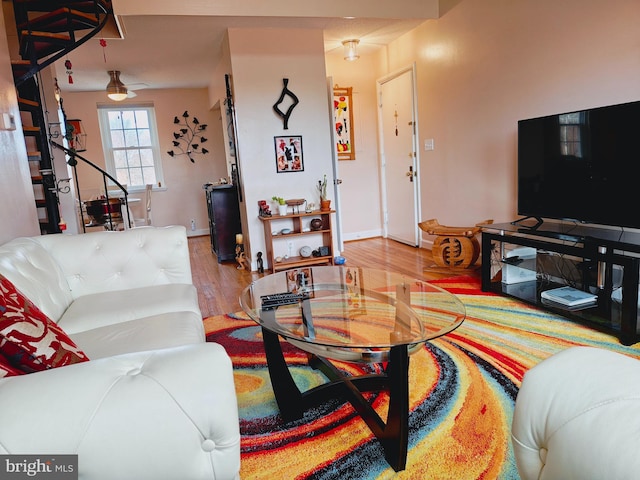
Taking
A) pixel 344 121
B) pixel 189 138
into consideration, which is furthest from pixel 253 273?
pixel 189 138

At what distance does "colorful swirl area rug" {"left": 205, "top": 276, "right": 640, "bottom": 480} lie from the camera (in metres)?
1.49

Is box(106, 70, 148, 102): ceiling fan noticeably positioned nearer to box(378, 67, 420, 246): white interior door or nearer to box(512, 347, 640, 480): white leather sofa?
box(378, 67, 420, 246): white interior door

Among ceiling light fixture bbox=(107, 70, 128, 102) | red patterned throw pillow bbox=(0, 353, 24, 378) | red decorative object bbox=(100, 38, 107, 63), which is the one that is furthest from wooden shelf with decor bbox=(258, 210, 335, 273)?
red patterned throw pillow bbox=(0, 353, 24, 378)

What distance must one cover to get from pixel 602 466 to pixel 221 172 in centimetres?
784

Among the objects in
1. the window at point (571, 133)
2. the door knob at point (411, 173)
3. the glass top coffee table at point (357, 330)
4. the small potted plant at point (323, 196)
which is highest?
the window at point (571, 133)

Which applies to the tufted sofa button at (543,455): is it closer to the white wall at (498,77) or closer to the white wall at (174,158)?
the white wall at (498,77)

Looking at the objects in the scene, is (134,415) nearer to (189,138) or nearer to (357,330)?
(357,330)

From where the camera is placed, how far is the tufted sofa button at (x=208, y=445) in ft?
2.70

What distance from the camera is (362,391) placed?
1.86m

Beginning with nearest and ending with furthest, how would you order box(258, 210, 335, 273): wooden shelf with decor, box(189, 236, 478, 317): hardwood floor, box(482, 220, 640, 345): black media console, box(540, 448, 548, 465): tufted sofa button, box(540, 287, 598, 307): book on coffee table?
1. box(540, 448, 548, 465): tufted sofa button
2. box(482, 220, 640, 345): black media console
3. box(540, 287, 598, 307): book on coffee table
4. box(189, 236, 478, 317): hardwood floor
5. box(258, 210, 335, 273): wooden shelf with decor

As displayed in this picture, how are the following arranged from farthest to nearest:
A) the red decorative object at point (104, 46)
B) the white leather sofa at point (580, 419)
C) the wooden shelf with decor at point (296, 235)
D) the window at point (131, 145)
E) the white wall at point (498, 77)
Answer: the window at point (131, 145) → the wooden shelf with decor at point (296, 235) → the red decorative object at point (104, 46) → the white wall at point (498, 77) → the white leather sofa at point (580, 419)

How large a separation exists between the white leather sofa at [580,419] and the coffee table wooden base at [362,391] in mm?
636

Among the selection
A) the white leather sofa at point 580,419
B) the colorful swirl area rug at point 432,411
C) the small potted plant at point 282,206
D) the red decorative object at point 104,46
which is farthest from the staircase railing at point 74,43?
the white leather sofa at point 580,419

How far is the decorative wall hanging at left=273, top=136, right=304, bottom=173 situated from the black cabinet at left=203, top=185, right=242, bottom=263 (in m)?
0.87
